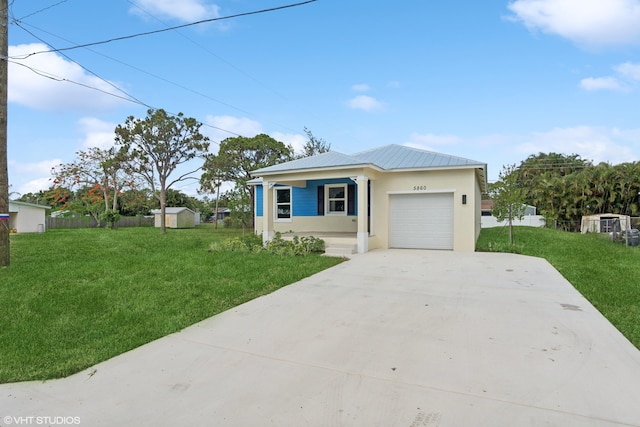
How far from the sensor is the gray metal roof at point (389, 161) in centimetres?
1091

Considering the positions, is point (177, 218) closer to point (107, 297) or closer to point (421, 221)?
point (421, 221)

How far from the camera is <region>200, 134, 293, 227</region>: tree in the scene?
83.9ft

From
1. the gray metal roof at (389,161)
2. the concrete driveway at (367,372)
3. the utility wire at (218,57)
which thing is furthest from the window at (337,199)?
the concrete driveway at (367,372)

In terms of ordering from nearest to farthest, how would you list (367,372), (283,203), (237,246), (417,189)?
(367,372) → (237,246) → (417,189) → (283,203)

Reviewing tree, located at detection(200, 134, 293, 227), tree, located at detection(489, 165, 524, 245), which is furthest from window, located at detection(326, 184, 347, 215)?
tree, located at detection(200, 134, 293, 227)

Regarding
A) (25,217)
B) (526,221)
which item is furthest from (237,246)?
(526,221)

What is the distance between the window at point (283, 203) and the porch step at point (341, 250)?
15.5 ft

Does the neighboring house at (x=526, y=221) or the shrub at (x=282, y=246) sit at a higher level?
the neighboring house at (x=526, y=221)

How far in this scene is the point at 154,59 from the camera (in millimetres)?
11312

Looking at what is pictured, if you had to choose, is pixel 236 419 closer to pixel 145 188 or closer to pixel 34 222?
pixel 34 222

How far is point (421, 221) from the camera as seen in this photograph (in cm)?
1176

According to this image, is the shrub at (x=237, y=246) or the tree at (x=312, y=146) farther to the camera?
the tree at (x=312, y=146)

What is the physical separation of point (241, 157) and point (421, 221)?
57.8 ft

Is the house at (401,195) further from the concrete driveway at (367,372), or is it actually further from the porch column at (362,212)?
the concrete driveway at (367,372)
